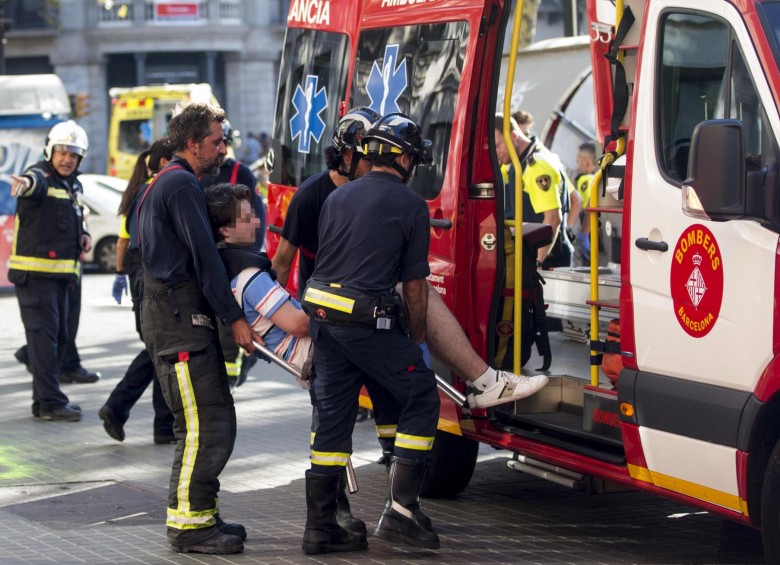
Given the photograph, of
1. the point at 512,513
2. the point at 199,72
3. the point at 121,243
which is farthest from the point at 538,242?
the point at 199,72

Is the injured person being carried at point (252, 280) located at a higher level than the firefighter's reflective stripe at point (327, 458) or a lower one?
higher

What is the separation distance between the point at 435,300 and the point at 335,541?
3.98 ft

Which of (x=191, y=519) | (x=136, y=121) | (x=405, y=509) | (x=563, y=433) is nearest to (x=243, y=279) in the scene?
(x=191, y=519)

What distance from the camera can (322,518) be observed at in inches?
229

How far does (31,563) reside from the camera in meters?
5.68

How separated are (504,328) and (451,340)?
16.8 inches

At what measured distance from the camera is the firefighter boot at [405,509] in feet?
19.1

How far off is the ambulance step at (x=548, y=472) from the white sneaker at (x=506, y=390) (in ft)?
1.00

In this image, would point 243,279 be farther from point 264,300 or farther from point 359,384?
point 359,384

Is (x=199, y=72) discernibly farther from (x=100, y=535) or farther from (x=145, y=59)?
(x=100, y=535)

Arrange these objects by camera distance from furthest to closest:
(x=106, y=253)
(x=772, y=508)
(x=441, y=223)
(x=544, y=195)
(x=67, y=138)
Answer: (x=106, y=253), (x=67, y=138), (x=544, y=195), (x=441, y=223), (x=772, y=508)

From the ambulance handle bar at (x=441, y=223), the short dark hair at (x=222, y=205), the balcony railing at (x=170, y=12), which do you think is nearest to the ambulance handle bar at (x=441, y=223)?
the ambulance handle bar at (x=441, y=223)

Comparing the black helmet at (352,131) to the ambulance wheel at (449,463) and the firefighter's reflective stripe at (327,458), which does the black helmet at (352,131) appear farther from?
the ambulance wheel at (449,463)

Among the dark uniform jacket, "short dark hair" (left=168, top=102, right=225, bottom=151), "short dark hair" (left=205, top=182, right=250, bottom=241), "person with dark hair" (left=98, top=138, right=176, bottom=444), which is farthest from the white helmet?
"short dark hair" (left=205, top=182, right=250, bottom=241)
